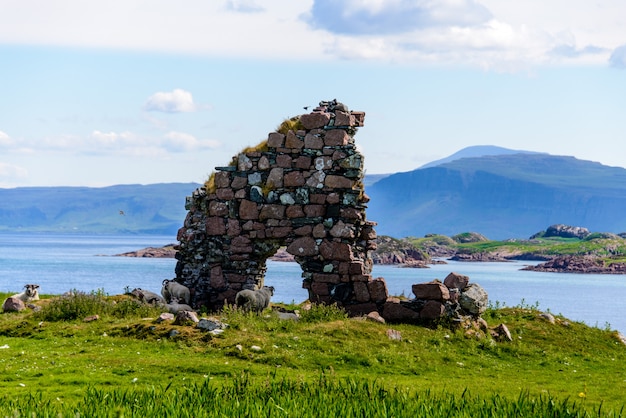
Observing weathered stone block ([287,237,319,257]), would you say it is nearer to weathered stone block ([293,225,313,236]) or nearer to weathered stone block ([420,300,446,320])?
weathered stone block ([293,225,313,236])

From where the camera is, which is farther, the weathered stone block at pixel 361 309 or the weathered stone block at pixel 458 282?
the weathered stone block at pixel 361 309

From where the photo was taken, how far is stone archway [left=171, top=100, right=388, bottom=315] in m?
26.9

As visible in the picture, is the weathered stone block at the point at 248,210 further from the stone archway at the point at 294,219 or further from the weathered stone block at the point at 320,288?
the weathered stone block at the point at 320,288

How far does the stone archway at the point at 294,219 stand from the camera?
26859 millimetres

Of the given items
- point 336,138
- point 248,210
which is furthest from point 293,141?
point 248,210

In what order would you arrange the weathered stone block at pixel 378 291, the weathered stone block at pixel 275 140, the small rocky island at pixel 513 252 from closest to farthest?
the weathered stone block at pixel 378 291 → the weathered stone block at pixel 275 140 → the small rocky island at pixel 513 252

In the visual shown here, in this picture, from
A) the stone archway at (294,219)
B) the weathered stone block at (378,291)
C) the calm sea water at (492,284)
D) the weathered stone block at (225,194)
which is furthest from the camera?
the calm sea water at (492,284)

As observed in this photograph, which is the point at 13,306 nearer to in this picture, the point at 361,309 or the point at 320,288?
the point at 320,288

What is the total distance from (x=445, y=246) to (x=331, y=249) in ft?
402

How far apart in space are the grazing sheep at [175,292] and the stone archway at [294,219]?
576 mm

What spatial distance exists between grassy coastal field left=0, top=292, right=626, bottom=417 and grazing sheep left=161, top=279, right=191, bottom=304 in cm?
189

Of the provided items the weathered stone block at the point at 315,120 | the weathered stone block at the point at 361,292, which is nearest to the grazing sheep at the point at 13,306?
the weathered stone block at the point at 361,292

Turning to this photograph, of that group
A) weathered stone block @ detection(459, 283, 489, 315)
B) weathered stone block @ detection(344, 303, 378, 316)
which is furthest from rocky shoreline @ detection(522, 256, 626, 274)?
weathered stone block @ detection(459, 283, 489, 315)

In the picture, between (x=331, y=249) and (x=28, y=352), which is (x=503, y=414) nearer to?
(x=28, y=352)
